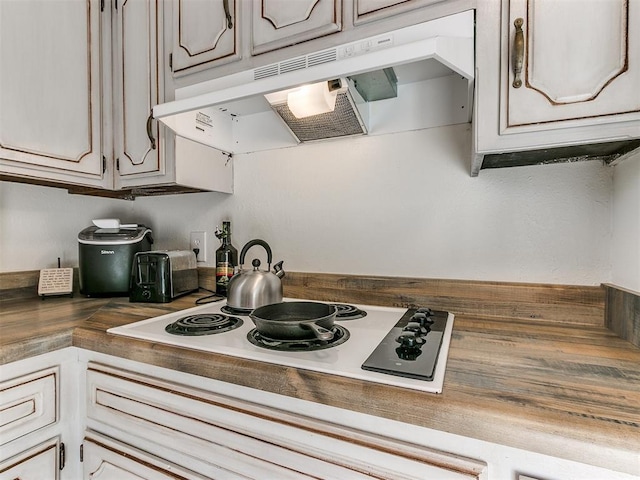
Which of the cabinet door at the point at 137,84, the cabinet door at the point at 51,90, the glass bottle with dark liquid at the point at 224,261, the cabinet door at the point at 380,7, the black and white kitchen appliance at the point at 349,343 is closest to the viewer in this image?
the black and white kitchen appliance at the point at 349,343

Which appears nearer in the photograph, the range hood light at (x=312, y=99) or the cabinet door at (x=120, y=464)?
the cabinet door at (x=120, y=464)

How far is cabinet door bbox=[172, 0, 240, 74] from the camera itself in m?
1.00

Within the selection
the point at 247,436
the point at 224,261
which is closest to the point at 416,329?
the point at 247,436

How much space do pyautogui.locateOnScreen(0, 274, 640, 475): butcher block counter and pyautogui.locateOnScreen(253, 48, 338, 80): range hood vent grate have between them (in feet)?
2.24

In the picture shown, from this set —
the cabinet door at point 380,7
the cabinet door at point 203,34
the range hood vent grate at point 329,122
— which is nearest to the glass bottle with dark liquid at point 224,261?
the range hood vent grate at point 329,122

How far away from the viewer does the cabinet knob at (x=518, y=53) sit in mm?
664

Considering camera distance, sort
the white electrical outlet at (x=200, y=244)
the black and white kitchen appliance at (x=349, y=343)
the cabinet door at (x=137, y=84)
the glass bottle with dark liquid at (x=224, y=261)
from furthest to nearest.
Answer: the white electrical outlet at (x=200, y=244) → the glass bottle with dark liquid at (x=224, y=261) → the cabinet door at (x=137, y=84) → the black and white kitchen appliance at (x=349, y=343)

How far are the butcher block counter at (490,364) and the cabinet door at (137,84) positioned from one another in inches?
21.9

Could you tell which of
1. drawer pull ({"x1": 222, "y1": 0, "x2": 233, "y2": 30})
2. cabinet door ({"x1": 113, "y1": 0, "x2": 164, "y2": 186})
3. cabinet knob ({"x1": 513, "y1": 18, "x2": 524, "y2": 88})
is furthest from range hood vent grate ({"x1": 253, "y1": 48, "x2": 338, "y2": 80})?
cabinet door ({"x1": 113, "y1": 0, "x2": 164, "y2": 186})

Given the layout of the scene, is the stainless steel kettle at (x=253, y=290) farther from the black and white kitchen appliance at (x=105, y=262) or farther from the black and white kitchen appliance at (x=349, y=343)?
the black and white kitchen appliance at (x=105, y=262)

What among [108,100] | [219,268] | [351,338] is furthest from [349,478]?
[108,100]

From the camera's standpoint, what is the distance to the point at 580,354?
66 centimetres

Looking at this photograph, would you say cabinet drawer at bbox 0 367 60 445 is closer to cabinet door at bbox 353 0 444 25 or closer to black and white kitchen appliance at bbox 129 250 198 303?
black and white kitchen appliance at bbox 129 250 198 303

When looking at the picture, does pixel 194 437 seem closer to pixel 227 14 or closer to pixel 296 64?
pixel 296 64
